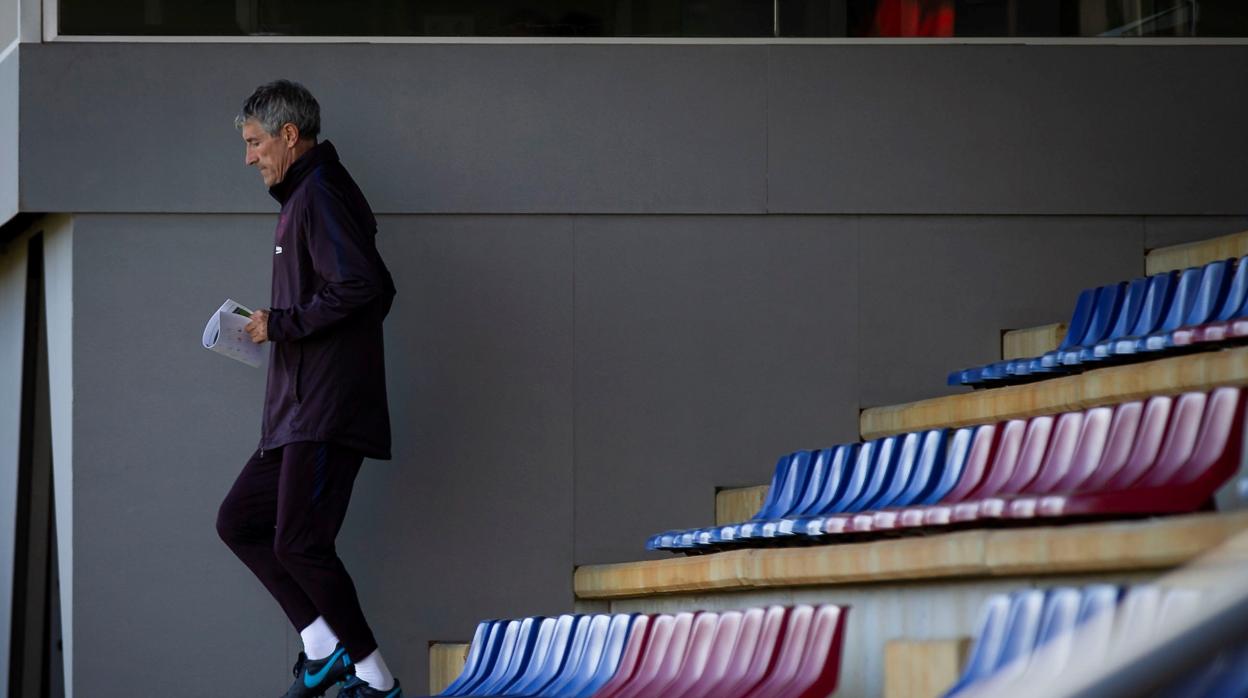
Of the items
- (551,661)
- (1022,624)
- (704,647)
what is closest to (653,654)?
(704,647)

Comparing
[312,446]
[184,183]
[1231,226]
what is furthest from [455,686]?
[1231,226]

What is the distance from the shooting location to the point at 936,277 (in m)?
3.38

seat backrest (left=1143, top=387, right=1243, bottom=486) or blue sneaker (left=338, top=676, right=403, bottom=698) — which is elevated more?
seat backrest (left=1143, top=387, right=1243, bottom=486)

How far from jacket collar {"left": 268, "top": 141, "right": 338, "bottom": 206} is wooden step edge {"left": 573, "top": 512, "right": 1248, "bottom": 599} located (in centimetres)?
92

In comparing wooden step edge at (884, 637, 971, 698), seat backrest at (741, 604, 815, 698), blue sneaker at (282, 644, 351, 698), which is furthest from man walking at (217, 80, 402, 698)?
wooden step edge at (884, 637, 971, 698)

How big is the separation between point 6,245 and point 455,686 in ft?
5.71

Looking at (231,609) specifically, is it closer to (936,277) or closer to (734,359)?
(734,359)

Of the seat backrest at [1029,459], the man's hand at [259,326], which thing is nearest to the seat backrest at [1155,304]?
the seat backrest at [1029,459]

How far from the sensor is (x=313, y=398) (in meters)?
2.77

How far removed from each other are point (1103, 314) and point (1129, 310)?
0.10m

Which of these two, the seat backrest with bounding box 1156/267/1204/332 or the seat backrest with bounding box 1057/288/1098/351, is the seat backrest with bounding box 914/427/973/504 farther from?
the seat backrest with bounding box 1057/288/1098/351

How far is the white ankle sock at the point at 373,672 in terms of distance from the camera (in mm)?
2723

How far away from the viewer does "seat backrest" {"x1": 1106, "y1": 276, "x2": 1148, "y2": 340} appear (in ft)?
9.29

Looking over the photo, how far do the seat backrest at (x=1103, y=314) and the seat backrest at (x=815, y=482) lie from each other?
0.53m
